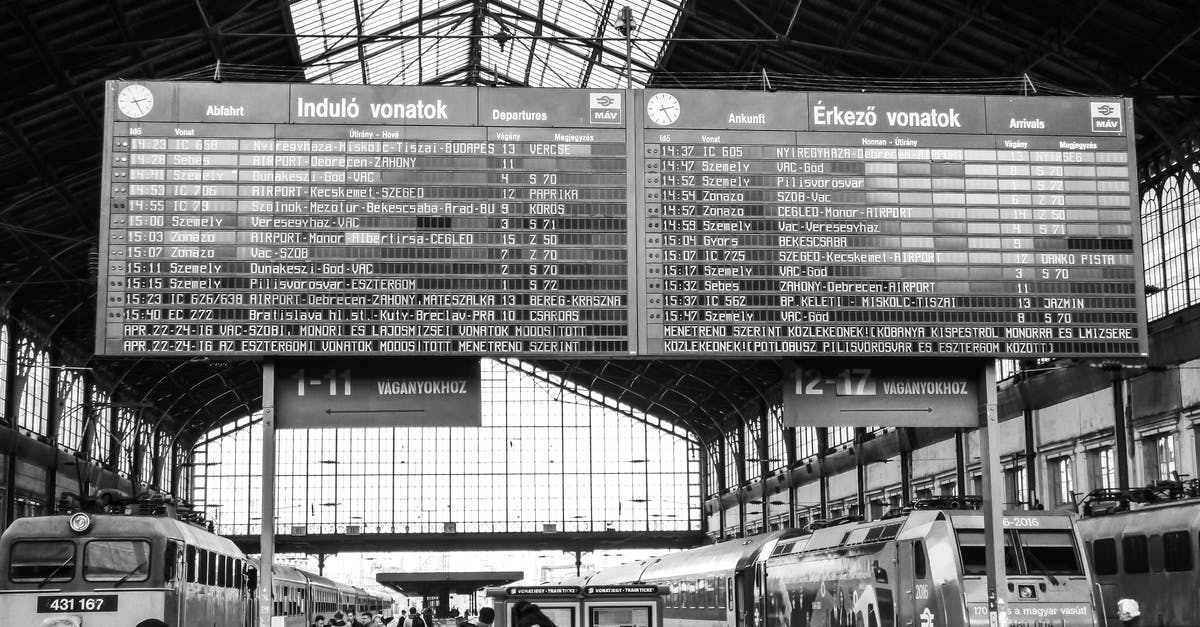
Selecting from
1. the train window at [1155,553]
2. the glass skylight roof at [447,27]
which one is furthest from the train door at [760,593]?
the glass skylight roof at [447,27]

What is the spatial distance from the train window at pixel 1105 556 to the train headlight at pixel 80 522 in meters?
20.4

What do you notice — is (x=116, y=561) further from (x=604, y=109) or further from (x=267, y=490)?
(x=604, y=109)

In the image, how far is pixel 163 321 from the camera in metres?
18.4

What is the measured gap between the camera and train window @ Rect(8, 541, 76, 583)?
21641mm

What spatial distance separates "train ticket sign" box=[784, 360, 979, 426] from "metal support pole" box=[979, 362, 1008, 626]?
0.24 meters

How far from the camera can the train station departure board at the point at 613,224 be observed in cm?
1872

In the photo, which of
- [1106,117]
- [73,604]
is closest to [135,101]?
[73,604]

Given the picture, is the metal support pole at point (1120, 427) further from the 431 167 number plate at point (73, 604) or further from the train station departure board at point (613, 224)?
the 431 167 number plate at point (73, 604)

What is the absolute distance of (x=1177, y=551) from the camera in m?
24.7

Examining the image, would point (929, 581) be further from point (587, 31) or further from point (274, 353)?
point (587, 31)

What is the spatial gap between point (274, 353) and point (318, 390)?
4.41 ft

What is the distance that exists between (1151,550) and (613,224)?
45.9 feet

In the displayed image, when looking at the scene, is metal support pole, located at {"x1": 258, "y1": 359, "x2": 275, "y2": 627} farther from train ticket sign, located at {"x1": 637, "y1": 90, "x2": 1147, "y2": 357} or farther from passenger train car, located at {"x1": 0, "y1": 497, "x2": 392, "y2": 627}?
train ticket sign, located at {"x1": 637, "y1": 90, "x2": 1147, "y2": 357}

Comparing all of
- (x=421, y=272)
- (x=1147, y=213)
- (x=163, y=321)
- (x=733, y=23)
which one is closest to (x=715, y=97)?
(x=421, y=272)
